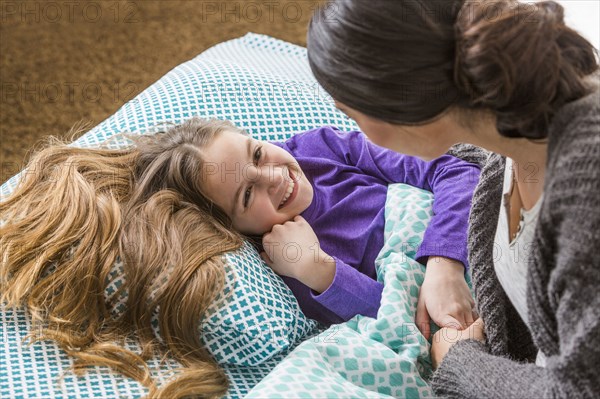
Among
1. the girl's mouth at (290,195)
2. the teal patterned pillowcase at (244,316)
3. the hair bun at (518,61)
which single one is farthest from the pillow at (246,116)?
the hair bun at (518,61)

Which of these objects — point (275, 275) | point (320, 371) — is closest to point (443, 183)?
point (275, 275)

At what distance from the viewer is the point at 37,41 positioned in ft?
8.19

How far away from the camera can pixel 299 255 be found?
1.34 metres

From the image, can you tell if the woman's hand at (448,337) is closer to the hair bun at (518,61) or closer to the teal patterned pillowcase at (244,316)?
the teal patterned pillowcase at (244,316)

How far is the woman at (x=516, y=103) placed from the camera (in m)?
0.89

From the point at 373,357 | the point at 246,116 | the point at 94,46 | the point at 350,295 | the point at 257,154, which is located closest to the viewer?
the point at 373,357

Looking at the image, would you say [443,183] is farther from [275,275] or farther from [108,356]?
[108,356]

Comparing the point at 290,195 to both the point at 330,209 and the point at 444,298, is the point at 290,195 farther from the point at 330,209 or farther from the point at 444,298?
the point at 444,298

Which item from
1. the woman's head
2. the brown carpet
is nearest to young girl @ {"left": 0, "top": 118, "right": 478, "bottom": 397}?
the woman's head

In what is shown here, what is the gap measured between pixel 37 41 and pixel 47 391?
5.21 ft

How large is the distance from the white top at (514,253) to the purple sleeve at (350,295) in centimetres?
22

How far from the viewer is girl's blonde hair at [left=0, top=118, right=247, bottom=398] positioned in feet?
4.04

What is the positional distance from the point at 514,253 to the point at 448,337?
22cm

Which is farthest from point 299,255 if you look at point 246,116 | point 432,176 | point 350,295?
point 246,116
